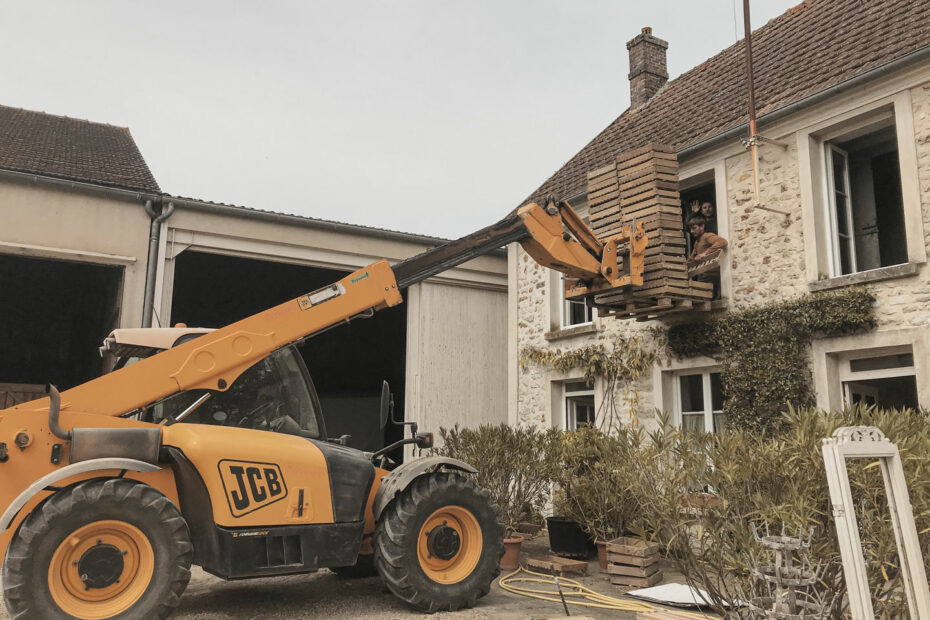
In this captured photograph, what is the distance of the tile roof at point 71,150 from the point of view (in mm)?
10023

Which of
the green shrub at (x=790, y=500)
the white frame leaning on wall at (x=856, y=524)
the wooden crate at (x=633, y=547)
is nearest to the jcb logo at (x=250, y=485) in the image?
the green shrub at (x=790, y=500)

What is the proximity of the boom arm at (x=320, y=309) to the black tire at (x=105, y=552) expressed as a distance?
2.19ft

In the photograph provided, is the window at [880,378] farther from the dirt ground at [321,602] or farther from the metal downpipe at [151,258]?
the metal downpipe at [151,258]

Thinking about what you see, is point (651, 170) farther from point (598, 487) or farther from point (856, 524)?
point (856, 524)

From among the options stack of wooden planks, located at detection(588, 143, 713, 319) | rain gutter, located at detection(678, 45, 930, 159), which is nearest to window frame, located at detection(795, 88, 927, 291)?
rain gutter, located at detection(678, 45, 930, 159)

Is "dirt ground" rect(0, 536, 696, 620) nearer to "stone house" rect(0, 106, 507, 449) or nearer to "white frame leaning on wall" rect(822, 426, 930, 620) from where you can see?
"white frame leaning on wall" rect(822, 426, 930, 620)

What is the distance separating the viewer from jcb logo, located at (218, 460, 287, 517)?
4633mm

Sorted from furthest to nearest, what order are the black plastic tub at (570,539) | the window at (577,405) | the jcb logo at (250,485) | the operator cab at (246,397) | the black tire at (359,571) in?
the window at (577,405), the black plastic tub at (570,539), the black tire at (359,571), the operator cab at (246,397), the jcb logo at (250,485)

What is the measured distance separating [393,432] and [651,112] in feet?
33.6

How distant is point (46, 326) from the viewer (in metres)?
17.1

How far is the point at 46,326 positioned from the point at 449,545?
15.2 m

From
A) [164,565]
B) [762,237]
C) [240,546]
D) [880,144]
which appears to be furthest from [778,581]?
[880,144]

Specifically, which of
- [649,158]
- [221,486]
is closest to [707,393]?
[649,158]

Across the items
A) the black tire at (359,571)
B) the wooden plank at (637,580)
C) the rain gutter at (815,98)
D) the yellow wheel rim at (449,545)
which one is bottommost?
the wooden plank at (637,580)
